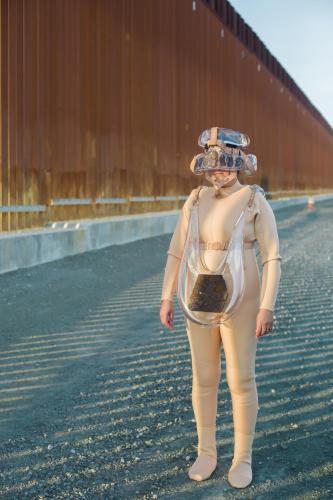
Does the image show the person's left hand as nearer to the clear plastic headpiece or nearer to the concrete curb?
the clear plastic headpiece

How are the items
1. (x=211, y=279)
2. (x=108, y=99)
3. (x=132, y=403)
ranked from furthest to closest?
(x=108, y=99) → (x=132, y=403) → (x=211, y=279)

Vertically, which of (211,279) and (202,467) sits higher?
(211,279)

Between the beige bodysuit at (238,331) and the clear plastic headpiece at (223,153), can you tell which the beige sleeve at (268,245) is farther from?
the clear plastic headpiece at (223,153)

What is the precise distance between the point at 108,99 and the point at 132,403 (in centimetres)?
1401

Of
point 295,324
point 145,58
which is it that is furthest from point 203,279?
point 145,58

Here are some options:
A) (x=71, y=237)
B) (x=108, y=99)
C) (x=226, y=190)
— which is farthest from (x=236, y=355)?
(x=108, y=99)

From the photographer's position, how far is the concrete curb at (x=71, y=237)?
1092 cm

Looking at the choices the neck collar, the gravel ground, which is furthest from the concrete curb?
the neck collar

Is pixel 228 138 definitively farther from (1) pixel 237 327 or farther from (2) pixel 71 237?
(2) pixel 71 237

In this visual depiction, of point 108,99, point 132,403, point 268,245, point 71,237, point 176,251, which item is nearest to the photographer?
point 268,245

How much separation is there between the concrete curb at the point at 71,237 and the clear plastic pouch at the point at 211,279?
7.52 meters

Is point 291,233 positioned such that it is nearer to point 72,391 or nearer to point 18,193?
point 18,193

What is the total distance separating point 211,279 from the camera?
3285 mm

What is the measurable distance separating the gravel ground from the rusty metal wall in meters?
5.36
